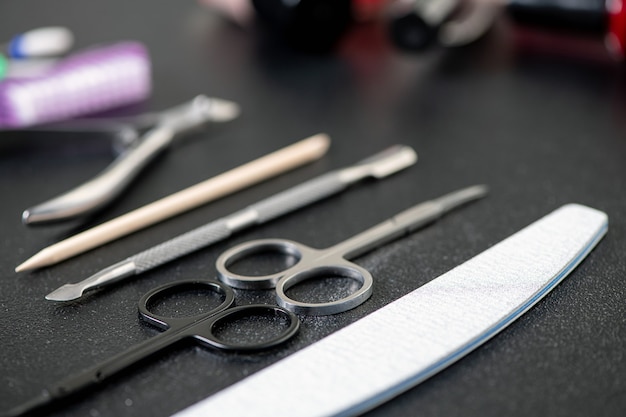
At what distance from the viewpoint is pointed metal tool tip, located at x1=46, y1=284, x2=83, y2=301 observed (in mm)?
503

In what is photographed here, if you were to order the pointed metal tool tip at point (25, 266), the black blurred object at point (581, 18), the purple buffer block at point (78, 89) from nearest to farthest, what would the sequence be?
the pointed metal tool tip at point (25, 266), the purple buffer block at point (78, 89), the black blurred object at point (581, 18)

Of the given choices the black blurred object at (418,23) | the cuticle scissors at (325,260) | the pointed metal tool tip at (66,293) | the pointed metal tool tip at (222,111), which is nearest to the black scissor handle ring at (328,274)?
the cuticle scissors at (325,260)

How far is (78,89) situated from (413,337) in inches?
19.3

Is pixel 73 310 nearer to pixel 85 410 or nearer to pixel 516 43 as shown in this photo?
pixel 85 410

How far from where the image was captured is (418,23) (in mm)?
914

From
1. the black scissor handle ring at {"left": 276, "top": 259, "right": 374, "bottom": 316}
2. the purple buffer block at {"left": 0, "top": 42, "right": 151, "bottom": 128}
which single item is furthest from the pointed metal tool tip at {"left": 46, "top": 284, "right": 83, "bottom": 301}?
the purple buffer block at {"left": 0, "top": 42, "right": 151, "bottom": 128}

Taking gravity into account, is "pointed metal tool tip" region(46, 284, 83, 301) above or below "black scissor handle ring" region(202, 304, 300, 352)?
Answer: above

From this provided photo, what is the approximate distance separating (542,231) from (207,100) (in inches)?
14.8

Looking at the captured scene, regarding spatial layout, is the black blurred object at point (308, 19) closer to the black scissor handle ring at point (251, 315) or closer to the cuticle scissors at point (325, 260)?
the cuticle scissors at point (325, 260)

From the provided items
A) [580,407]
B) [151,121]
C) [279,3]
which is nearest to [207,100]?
[151,121]

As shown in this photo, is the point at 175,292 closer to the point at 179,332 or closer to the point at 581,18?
the point at 179,332

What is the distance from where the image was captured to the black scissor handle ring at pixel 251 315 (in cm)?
46

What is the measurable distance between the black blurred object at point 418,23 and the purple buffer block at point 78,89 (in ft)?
0.93

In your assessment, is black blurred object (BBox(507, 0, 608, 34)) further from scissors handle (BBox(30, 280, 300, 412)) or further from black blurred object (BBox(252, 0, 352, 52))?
scissors handle (BBox(30, 280, 300, 412))
